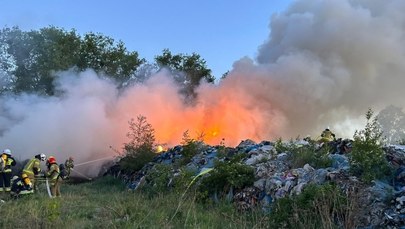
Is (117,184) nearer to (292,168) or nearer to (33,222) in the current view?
(292,168)

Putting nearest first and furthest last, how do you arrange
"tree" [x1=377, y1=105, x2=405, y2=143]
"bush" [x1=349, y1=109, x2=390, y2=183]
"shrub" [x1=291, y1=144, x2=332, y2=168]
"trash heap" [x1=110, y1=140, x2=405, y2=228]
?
1. "trash heap" [x1=110, y1=140, x2=405, y2=228]
2. "bush" [x1=349, y1=109, x2=390, y2=183]
3. "shrub" [x1=291, y1=144, x2=332, y2=168]
4. "tree" [x1=377, y1=105, x2=405, y2=143]

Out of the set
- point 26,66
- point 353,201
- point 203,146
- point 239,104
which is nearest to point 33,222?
point 353,201

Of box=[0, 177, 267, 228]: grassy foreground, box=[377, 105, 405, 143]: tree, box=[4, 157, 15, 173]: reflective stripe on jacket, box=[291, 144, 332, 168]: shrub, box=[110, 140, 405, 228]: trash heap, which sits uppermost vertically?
box=[377, 105, 405, 143]: tree

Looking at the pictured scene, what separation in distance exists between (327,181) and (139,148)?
1139cm

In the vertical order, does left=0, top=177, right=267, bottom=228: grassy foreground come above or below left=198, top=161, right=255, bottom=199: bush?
below

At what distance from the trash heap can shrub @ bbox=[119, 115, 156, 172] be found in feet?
13.8

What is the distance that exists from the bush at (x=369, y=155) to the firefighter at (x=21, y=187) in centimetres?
948

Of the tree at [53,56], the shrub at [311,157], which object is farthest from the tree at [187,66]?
the shrub at [311,157]

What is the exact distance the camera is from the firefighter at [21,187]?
13.2m

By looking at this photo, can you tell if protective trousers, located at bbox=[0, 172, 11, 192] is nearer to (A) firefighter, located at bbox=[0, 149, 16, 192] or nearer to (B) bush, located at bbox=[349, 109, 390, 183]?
(A) firefighter, located at bbox=[0, 149, 16, 192]

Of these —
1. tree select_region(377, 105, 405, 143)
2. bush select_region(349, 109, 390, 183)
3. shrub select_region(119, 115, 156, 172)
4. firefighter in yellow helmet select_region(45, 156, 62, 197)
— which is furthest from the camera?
tree select_region(377, 105, 405, 143)

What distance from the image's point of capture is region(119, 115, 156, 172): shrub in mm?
19109

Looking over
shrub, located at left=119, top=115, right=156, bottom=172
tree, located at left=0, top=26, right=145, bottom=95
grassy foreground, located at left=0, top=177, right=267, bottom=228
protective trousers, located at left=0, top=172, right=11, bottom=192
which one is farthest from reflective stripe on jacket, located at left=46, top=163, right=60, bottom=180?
tree, located at left=0, top=26, right=145, bottom=95

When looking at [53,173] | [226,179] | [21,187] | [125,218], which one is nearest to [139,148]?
[53,173]
